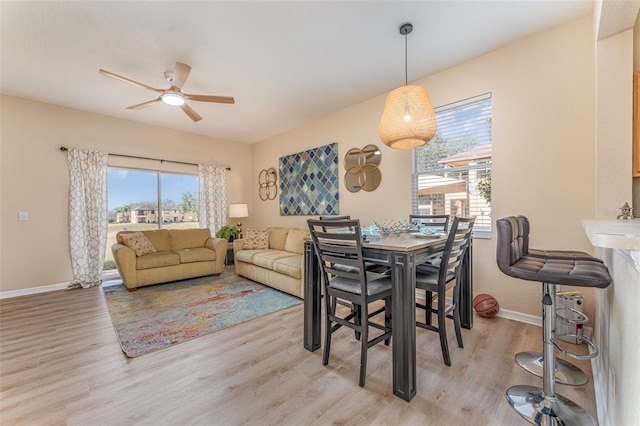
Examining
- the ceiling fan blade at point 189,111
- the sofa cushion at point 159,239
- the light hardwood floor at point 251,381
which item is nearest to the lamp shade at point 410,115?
the light hardwood floor at point 251,381

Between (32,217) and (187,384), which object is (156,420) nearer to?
(187,384)

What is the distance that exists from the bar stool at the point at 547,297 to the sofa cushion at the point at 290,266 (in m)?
2.34

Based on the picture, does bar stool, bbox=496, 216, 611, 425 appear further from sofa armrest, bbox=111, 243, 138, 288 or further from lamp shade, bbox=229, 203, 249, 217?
lamp shade, bbox=229, 203, 249, 217

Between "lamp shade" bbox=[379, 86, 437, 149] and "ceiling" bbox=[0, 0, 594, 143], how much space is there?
71 centimetres

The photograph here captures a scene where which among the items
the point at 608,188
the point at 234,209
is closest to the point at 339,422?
the point at 608,188

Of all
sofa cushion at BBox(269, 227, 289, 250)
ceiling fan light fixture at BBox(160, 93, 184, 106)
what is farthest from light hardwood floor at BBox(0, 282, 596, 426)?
ceiling fan light fixture at BBox(160, 93, 184, 106)

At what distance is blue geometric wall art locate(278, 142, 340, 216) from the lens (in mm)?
4445

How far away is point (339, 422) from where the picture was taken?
139cm

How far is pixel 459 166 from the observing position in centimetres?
307

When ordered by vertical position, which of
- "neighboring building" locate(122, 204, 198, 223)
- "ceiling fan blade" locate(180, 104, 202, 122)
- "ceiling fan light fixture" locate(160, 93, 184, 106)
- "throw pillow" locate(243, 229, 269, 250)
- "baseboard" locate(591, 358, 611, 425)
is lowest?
"baseboard" locate(591, 358, 611, 425)

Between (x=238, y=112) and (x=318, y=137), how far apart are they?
142 cm

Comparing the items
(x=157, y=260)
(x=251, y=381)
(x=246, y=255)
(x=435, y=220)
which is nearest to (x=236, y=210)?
(x=246, y=255)

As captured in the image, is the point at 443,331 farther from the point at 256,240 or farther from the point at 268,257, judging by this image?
the point at 256,240

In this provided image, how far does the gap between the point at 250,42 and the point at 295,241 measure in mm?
2779
